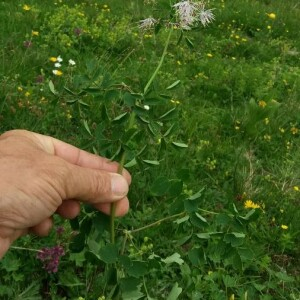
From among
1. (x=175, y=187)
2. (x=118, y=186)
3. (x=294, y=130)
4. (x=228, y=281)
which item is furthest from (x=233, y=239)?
(x=294, y=130)

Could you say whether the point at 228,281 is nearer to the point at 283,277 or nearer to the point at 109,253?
the point at 283,277

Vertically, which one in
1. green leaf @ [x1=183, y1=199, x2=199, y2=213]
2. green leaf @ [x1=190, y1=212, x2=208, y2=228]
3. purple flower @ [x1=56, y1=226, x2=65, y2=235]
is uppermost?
green leaf @ [x1=183, y1=199, x2=199, y2=213]

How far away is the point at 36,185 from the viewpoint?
191 cm

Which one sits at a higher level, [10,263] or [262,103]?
[10,263]

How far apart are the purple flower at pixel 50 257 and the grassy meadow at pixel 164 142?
0.01 metres

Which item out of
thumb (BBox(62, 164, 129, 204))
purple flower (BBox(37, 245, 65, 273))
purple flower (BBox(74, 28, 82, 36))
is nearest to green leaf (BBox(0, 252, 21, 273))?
purple flower (BBox(37, 245, 65, 273))

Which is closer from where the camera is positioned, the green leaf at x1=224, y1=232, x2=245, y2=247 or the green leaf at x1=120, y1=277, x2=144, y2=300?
the green leaf at x1=224, y1=232, x2=245, y2=247

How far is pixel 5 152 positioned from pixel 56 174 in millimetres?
209

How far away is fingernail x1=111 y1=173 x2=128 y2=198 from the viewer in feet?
6.87

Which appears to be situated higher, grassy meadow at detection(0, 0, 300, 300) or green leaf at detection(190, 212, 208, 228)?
green leaf at detection(190, 212, 208, 228)

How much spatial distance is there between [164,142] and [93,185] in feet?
1.11

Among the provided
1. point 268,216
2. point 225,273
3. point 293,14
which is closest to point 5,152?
point 225,273

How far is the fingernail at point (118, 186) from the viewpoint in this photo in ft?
6.87

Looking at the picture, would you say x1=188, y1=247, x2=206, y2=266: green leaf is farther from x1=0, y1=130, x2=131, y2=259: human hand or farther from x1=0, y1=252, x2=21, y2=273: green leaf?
x1=0, y1=252, x2=21, y2=273: green leaf
